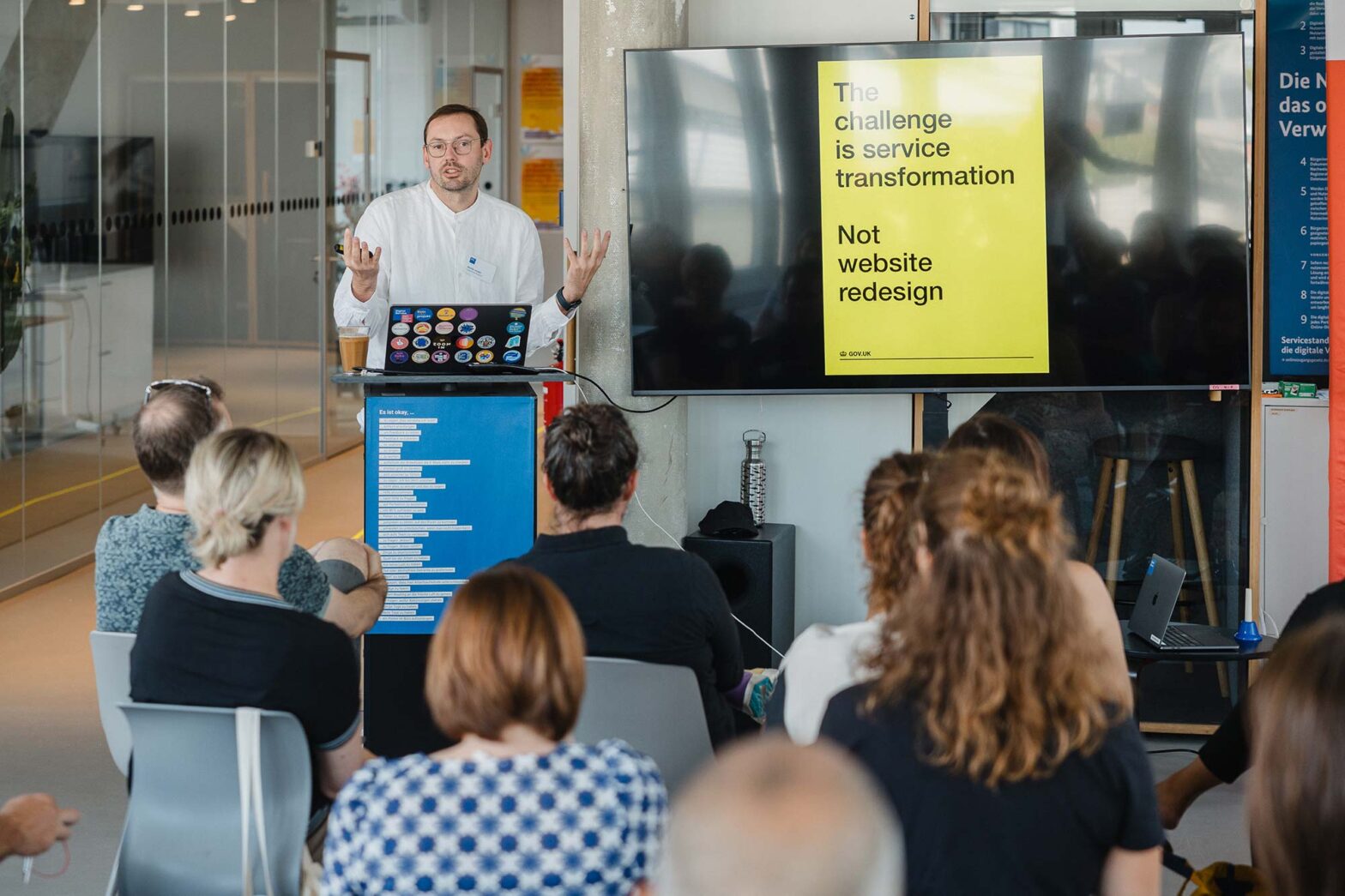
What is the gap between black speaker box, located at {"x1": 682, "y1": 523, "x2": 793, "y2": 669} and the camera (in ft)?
15.1

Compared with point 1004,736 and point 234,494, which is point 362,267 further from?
point 1004,736

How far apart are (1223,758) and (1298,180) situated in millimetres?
2477

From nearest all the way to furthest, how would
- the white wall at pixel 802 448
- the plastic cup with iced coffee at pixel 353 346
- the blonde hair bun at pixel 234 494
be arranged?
1. the blonde hair bun at pixel 234 494
2. the white wall at pixel 802 448
3. the plastic cup with iced coffee at pixel 353 346

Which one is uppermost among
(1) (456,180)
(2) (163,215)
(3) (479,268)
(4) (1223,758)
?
(2) (163,215)

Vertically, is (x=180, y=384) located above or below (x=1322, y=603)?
above

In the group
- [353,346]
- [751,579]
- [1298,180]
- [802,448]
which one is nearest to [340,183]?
[353,346]

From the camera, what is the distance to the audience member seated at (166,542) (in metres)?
2.79

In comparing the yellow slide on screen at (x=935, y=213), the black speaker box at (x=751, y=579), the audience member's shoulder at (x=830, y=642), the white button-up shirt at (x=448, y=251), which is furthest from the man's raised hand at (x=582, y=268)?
the audience member's shoulder at (x=830, y=642)

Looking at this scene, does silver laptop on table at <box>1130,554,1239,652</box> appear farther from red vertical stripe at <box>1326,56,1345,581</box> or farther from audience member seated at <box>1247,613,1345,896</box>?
audience member seated at <box>1247,613,1345,896</box>

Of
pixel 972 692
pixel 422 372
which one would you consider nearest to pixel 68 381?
pixel 422 372

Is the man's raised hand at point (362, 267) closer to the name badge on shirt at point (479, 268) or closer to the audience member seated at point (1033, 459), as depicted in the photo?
the name badge on shirt at point (479, 268)

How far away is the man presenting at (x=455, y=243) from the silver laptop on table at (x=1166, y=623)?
1.81 metres

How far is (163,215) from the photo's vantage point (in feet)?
25.6

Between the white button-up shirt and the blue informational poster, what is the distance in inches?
86.3
